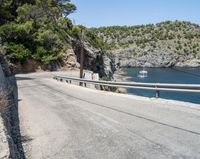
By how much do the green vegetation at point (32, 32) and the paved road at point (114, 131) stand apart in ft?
133

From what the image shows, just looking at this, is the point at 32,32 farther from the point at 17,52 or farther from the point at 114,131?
the point at 114,131

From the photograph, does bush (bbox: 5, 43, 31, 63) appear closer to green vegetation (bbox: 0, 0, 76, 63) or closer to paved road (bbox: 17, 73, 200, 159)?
green vegetation (bbox: 0, 0, 76, 63)

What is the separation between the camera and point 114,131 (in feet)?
30.5

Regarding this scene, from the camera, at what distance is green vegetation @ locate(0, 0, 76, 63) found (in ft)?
181

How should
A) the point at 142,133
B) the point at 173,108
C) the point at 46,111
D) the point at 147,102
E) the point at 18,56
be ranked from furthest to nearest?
the point at 18,56, the point at 147,102, the point at 46,111, the point at 173,108, the point at 142,133

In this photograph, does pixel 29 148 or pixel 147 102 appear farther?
pixel 147 102

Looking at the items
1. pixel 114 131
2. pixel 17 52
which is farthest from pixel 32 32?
pixel 114 131

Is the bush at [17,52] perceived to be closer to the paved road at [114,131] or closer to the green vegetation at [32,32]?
the green vegetation at [32,32]

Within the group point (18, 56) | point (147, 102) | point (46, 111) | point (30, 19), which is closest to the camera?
point (46, 111)

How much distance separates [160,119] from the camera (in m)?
10.6

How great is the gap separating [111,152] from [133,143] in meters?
0.75

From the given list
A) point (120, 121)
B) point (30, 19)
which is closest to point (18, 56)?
point (30, 19)

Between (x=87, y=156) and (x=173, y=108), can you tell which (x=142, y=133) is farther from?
(x=173, y=108)

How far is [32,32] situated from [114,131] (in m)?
51.8
